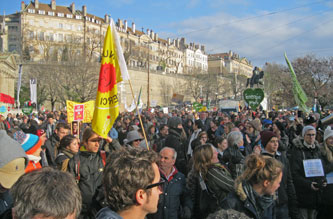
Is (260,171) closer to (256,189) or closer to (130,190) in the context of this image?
(256,189)

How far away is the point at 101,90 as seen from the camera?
484 cm

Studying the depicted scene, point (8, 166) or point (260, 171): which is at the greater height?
point (8, 166)

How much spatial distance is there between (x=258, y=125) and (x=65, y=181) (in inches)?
273

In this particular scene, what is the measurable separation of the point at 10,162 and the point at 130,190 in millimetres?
1267

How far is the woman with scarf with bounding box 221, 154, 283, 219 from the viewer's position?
2.97m

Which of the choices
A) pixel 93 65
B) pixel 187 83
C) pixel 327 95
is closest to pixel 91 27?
pixel 187 83

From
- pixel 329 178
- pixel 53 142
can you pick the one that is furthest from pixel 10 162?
pixel 329 178

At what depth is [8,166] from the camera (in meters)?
2.70

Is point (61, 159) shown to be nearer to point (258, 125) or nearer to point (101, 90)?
point (101, 90)

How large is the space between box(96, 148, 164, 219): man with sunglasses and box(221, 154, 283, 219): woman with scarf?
1120 millimetres

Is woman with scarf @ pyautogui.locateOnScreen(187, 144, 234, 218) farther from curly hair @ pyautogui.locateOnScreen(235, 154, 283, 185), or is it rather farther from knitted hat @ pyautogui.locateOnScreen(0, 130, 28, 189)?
knitted hat @ pyautogui.locateOnScreen(0, 130, 28, 189)

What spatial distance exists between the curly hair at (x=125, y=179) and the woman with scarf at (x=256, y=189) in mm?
1170

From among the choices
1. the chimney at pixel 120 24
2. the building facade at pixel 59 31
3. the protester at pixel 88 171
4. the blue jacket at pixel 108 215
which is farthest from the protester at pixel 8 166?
the chimney at pixel 120 24

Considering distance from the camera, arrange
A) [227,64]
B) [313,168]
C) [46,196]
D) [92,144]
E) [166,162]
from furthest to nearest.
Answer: [227,64] < [313,168] < [92,144] < [166,162] < [46,196]
